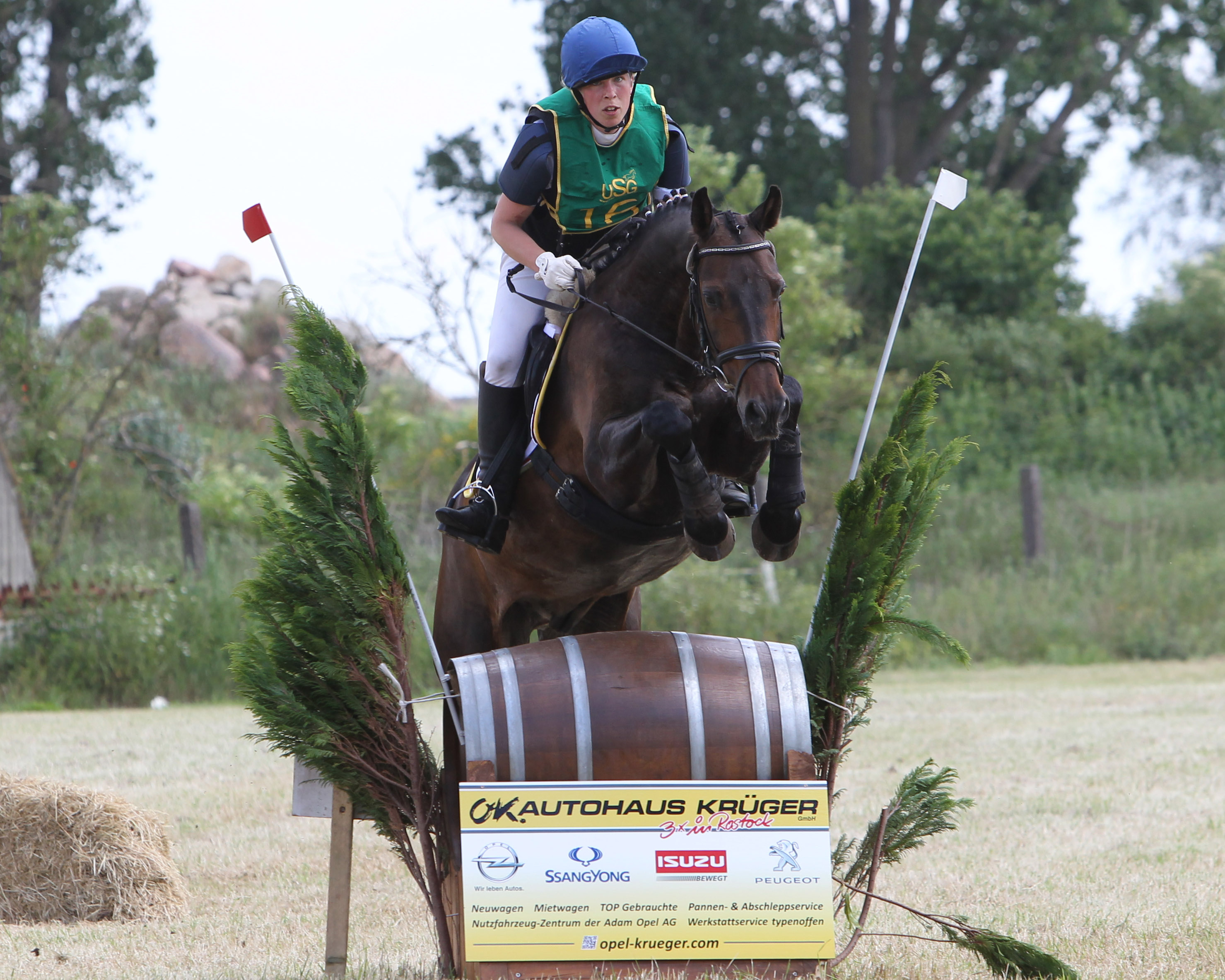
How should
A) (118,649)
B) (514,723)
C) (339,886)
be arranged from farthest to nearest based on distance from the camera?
1. (118,649)
2. (339,886)
3. (514,723)

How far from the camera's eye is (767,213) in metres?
3.49

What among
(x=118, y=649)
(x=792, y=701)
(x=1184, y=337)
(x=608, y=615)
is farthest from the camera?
(x=1184, y=337)

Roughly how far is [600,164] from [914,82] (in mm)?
22275

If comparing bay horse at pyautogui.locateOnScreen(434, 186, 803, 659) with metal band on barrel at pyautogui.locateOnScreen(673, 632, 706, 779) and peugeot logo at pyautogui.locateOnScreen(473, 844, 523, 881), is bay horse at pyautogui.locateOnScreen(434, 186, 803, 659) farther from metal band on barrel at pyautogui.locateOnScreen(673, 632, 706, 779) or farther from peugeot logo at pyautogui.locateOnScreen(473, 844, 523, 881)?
peugeot logo at pyautogui.locateOnScreen(473, 844, 523, 881)

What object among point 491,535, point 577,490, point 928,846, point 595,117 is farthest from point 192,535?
point 595,117

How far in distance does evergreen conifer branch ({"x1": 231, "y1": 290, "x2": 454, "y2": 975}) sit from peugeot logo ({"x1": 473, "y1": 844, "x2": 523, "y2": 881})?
446 millimetres

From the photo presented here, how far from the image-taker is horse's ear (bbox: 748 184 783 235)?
347cm

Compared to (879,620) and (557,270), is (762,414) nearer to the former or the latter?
(879,620)

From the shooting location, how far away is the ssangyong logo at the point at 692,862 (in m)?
3.11

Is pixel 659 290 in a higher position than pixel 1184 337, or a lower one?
lower

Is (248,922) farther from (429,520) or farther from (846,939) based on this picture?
(429,520)

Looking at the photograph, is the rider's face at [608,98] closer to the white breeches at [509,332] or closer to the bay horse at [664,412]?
the bay horse at [664,412]

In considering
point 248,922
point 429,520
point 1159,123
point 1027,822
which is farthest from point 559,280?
point 1159,123

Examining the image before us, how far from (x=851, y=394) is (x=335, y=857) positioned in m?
15.3
